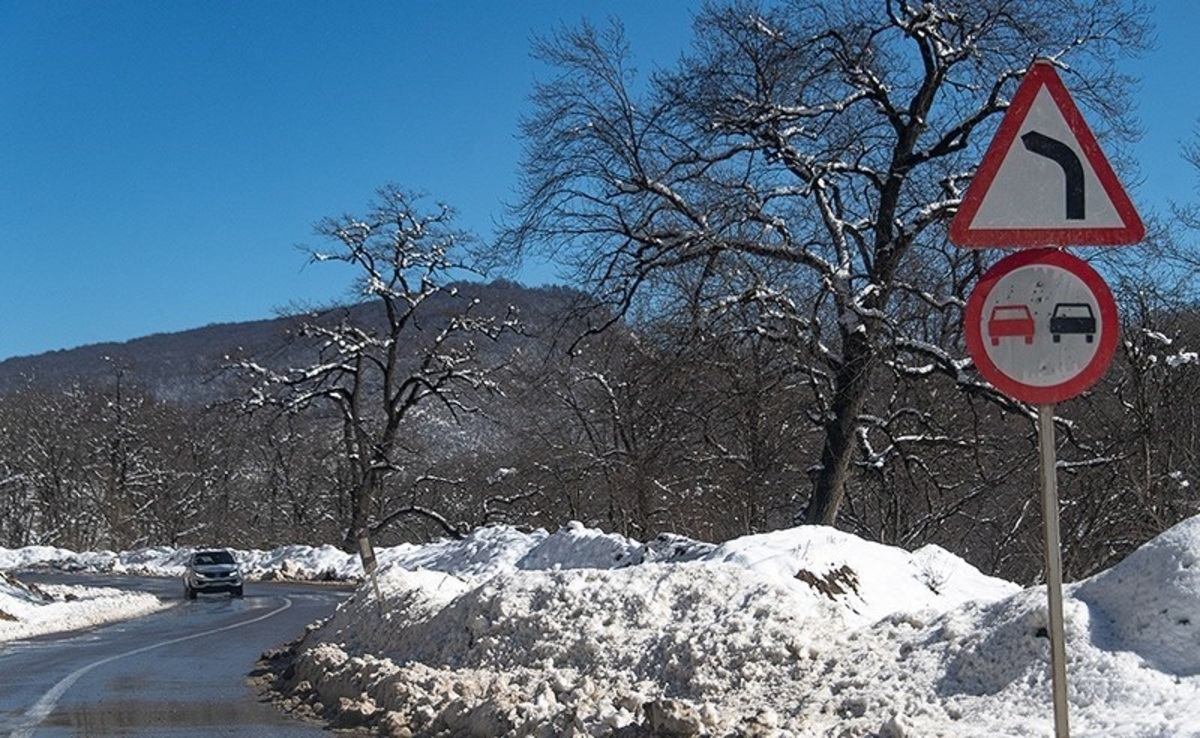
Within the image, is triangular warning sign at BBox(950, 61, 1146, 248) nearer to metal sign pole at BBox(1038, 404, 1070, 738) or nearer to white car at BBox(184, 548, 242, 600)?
metal sign pole at BBox(1038, 404, 1070, 738)

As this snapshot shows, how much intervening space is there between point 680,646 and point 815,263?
34.0ft

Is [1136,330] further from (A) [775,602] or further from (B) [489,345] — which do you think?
(B) [489,345]

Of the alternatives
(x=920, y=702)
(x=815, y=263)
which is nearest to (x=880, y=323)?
(x=815, y=263)

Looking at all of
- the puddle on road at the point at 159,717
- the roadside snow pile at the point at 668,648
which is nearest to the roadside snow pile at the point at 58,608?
the puddle on road at the point at 159,717

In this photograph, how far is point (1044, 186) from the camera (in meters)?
4.89

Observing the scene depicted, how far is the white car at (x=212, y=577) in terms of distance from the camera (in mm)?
37125

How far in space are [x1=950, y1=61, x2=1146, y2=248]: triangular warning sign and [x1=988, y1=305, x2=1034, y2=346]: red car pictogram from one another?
26cm

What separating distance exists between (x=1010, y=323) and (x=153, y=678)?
12507 millimetres

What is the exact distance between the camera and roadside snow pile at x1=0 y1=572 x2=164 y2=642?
86.9 feet

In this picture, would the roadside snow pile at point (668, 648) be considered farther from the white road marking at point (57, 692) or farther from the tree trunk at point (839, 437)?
the tree trunk at point (839, 437)

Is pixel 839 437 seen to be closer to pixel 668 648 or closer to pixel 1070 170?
pixel 668 648

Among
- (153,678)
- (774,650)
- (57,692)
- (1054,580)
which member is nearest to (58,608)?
(153,678)

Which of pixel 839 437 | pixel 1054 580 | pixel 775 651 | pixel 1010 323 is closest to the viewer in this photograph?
pixel 1054 580

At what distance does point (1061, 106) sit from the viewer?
192 inches
